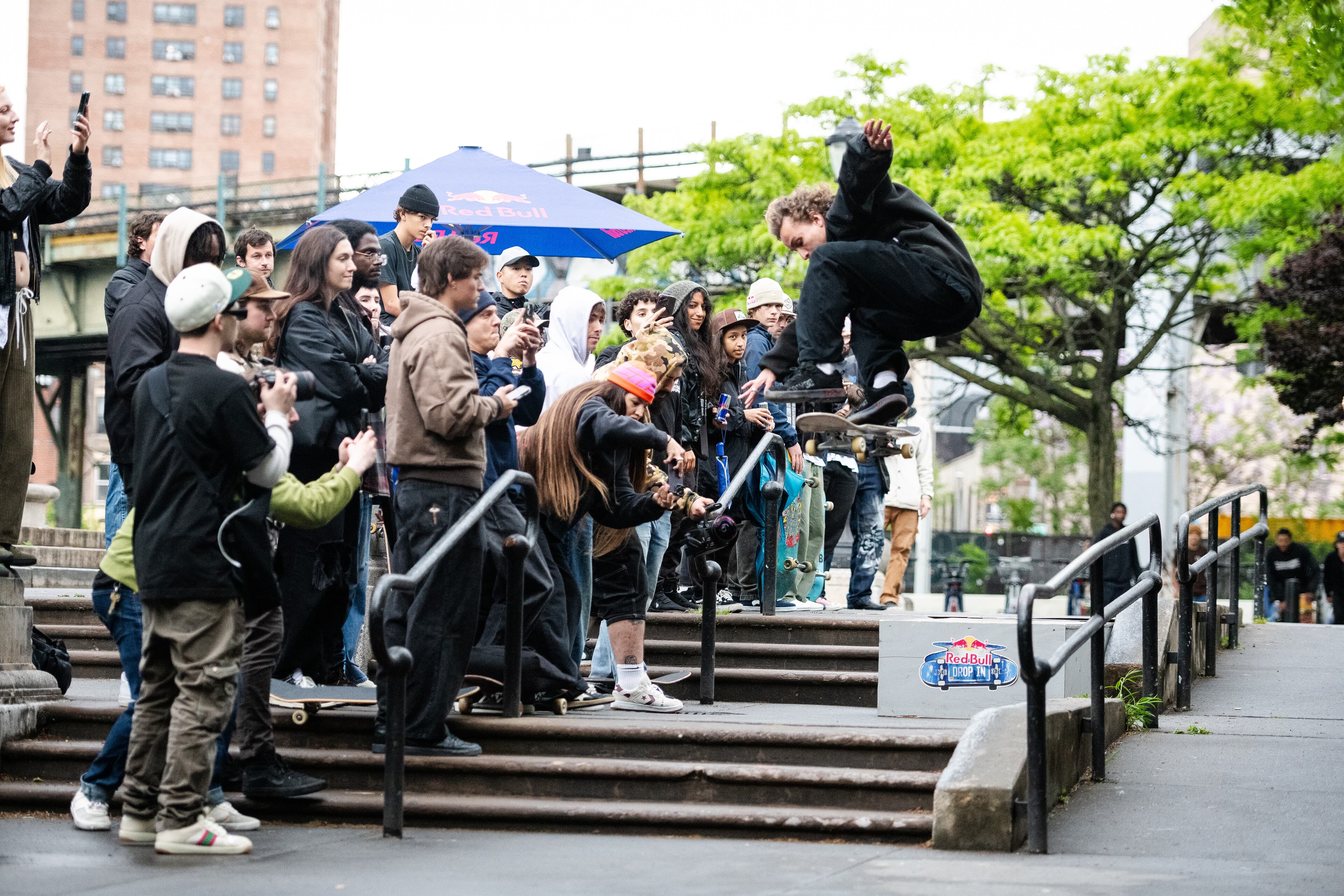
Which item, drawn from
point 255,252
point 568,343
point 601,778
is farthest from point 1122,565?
point 255,252

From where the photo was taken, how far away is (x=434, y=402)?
592 centimetres

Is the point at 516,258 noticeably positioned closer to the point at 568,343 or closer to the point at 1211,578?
the point at 568,343

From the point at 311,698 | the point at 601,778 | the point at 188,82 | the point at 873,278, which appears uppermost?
the point at 188,82

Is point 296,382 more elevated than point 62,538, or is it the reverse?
point 296,382

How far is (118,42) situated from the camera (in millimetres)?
116625

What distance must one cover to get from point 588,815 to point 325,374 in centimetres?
212

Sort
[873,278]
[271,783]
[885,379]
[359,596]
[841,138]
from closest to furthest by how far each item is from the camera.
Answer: [271,783] → [841,138] → [873,278] → [885,379] → [359,596]

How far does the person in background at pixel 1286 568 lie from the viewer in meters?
19.4

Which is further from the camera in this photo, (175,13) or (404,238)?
(175,13)

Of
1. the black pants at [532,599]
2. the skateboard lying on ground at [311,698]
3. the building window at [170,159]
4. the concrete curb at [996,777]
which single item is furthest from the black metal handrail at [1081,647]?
the building window at [170,159]

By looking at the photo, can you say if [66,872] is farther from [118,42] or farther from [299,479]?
[118,42]

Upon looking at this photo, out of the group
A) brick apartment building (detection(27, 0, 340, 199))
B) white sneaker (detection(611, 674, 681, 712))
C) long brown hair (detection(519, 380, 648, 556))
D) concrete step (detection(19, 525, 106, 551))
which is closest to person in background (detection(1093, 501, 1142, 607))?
white sneaker (detection(611, 674, 681, 712))

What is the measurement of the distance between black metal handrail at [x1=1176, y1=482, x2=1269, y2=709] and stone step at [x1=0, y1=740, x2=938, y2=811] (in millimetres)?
3020

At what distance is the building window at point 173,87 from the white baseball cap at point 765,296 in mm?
115097
